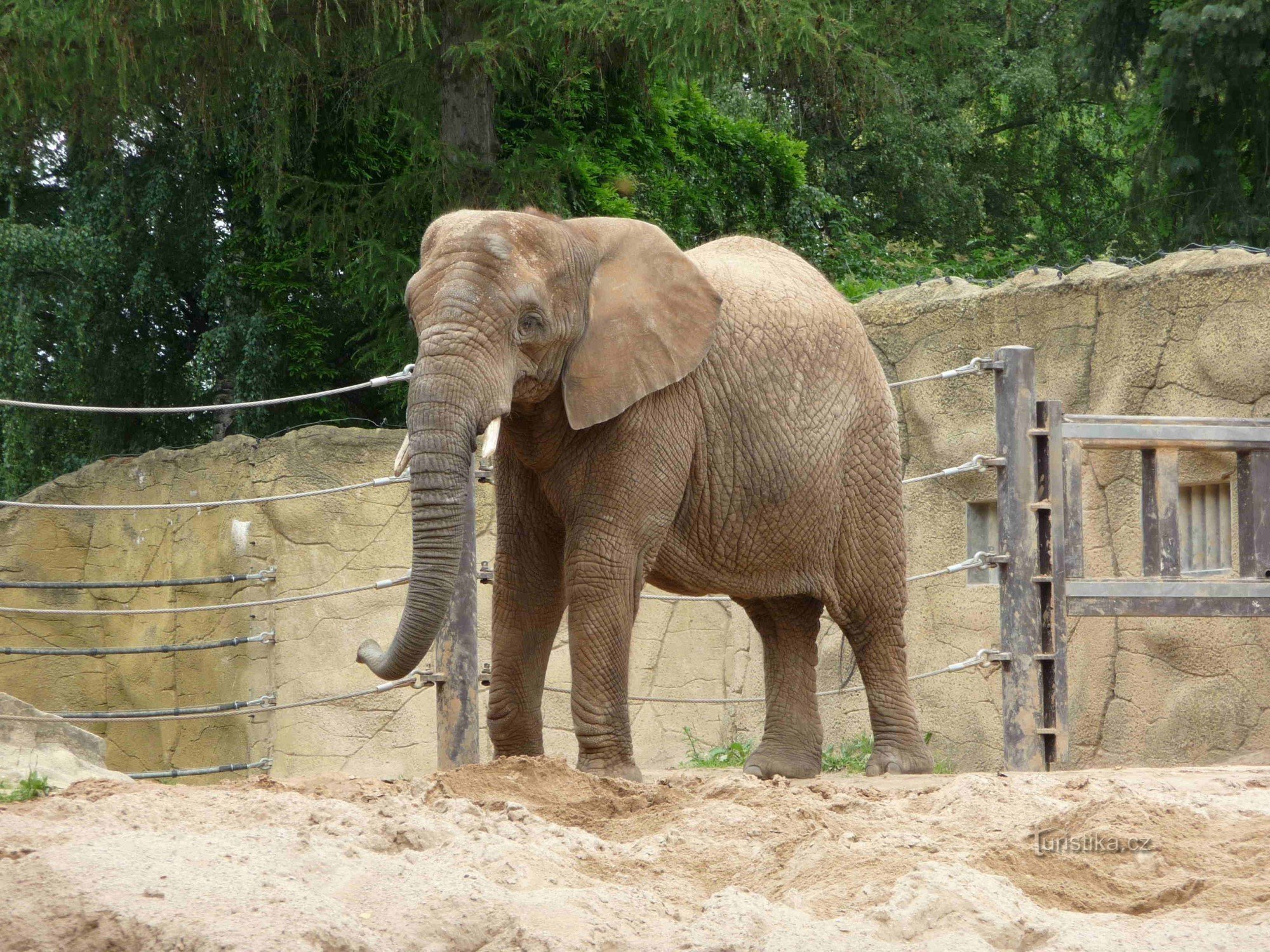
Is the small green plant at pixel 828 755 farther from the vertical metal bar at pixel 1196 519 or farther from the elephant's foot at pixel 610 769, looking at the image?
the vertical metal bar at pixel 1196 519

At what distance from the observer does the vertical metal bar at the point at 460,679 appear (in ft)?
18.3

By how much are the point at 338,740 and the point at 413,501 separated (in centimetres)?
568

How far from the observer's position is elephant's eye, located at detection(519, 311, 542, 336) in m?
4.80

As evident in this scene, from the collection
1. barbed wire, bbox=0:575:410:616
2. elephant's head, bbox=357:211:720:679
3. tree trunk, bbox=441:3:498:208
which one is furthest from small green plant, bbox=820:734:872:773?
tree trunk, bbox=441:3:498:208

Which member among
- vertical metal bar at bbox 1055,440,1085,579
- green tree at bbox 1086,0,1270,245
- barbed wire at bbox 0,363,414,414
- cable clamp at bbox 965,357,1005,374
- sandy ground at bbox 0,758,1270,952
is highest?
green tree at bbox 1086,0,1270,245

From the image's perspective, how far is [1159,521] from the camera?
19.6 ft

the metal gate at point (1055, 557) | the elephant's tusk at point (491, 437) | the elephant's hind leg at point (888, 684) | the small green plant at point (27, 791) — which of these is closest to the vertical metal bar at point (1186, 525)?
the metal gate at point (1055, 557)

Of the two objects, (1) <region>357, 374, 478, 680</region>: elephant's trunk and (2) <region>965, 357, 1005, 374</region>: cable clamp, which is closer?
(1) <region>357, 374, 478, 680</region>: elephant's trunk

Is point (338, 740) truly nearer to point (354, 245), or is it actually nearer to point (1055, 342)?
point (354, 245)

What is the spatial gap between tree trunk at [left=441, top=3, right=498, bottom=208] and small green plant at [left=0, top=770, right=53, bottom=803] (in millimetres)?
6491

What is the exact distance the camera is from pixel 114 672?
10.8 m

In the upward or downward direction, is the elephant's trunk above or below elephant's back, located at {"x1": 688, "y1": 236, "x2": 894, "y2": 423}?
below

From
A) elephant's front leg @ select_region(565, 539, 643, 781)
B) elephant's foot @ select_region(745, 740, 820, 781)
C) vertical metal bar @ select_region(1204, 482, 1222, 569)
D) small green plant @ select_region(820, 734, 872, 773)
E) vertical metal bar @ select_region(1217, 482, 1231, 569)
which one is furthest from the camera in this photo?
vertical metal bar @ select_region(1204, 482, 1222, 569)

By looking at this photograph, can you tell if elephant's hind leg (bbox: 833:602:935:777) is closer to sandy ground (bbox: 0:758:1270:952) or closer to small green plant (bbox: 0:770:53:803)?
sandy ground (bbox: 0:758:1270:952)
